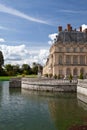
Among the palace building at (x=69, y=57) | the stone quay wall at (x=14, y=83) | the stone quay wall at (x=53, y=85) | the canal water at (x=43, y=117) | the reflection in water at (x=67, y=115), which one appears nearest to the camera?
the canal water at (x=43, y=117)

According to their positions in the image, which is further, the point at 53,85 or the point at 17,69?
the point at 17,69

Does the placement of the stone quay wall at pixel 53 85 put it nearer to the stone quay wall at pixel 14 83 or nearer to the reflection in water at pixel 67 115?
the stone quay wall at pixel 14 83

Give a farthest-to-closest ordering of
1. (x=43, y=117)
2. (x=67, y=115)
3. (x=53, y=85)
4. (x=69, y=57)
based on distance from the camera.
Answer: (x=69, y=57)
(x=53, y=85)
(x=67, y=115)
(x=43, y=117)

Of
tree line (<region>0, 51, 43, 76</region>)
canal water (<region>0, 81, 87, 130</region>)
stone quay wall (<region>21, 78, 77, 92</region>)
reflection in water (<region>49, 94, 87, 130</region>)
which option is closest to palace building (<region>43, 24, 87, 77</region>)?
stone quay wall (<region>21, 78, 77, 92</region>)

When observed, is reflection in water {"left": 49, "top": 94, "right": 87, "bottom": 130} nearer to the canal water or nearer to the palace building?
the canal water

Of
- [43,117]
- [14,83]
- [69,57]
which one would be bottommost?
[43,117]

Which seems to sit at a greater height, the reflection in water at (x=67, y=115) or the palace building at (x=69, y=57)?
the palace building at (x=69, y=57)

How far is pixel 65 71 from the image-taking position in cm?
5800

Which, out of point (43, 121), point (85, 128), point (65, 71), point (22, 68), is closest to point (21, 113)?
point (43, 121)

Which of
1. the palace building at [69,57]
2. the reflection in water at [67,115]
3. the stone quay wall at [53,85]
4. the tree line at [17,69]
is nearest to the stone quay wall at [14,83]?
the stone quay wall at [53,85]

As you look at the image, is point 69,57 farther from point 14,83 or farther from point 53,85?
point 53,85

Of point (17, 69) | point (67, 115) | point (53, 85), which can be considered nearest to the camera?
Result: point (67, 115)

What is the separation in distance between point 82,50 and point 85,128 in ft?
138

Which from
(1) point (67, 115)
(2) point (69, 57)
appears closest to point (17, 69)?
(2) point (69, 57)
